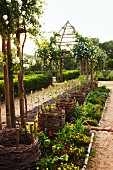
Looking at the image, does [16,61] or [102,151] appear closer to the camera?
[16,61]

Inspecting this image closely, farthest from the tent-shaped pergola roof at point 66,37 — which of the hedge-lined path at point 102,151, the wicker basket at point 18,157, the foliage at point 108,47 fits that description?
the foliage at point 108,47

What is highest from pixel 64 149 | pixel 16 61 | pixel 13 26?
Result: pixel 13 26

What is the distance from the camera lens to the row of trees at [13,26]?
4.71 metres

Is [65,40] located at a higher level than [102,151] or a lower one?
higher

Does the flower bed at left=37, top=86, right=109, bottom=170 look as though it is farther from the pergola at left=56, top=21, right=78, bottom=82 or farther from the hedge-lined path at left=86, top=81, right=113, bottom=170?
the pergola at left=56, top=21, right=78, bottom=82

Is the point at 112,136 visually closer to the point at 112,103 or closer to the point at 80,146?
the point at 80,146

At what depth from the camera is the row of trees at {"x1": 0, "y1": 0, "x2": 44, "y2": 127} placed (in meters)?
4.71

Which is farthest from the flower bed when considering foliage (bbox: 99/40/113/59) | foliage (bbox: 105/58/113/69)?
foliage (bbox: 99/40/113/59)

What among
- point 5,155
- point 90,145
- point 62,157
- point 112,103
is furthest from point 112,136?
point 112,103

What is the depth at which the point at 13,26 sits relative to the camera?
190 inches

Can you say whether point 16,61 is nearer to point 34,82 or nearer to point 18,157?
point 18,157

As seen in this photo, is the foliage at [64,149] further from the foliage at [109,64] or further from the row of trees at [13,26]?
the foliage at [109,64]

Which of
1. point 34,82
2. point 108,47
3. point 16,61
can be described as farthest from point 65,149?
point 108,47

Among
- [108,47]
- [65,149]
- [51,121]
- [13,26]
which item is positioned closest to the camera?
[13,26]
